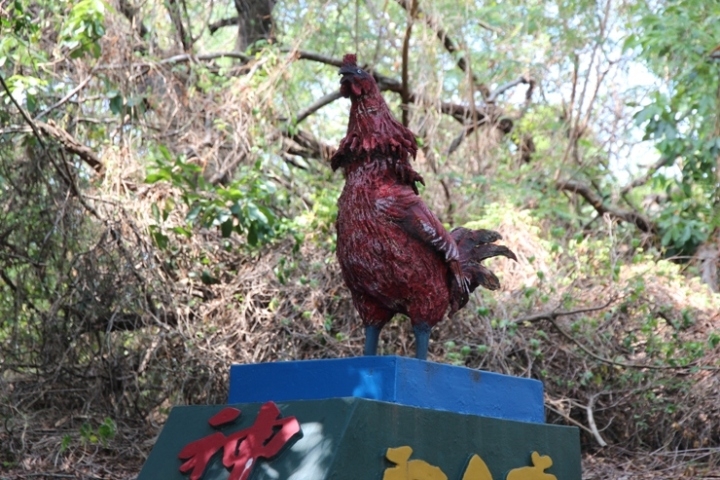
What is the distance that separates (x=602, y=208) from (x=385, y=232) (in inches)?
242

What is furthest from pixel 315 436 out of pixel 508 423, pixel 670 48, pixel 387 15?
pixel 387 15

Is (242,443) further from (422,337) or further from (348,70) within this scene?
(348,70)

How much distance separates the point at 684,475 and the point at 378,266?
10.1 feet

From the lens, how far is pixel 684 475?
18.4 feet

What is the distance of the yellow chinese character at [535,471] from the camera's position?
3.78 m

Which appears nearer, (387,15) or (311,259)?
(311,259)

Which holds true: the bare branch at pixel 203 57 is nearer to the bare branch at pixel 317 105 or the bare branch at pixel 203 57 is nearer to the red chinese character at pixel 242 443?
the bare branch at pixel 317 105

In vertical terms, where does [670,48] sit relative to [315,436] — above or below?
above

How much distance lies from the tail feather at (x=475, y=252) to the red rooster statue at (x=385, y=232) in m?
0.13

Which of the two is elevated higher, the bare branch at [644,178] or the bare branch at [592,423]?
the bare branch at [644,178]

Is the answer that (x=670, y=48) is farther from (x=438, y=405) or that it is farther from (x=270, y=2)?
(x=438, y=405)

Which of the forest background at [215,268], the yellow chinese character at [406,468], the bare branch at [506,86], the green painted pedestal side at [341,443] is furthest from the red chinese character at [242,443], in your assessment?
A: the bare branch at [506,86]

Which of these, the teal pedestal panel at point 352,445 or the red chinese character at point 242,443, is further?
the red chinese character at point 242,443

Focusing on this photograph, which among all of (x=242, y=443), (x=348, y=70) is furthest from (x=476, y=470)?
(x=348, y=70)
